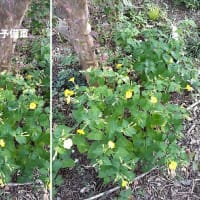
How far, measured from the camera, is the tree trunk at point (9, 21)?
1474 millimetres

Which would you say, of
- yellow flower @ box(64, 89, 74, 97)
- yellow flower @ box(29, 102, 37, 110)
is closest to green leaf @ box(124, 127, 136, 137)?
yellow flower @ box(64, 89, 74, 97)

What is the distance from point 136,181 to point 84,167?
0.65 feet

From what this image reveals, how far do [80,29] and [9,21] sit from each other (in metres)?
0.51

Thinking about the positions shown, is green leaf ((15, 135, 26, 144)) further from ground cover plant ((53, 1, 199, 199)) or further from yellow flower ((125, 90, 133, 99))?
yellow flower ((125, 90, 133, 99))

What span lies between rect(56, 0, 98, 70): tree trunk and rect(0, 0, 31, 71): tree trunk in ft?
1.12

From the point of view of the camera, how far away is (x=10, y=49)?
1.52m

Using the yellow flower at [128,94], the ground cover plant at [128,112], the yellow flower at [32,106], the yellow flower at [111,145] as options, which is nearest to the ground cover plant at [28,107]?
the yellow flower at [32,106]

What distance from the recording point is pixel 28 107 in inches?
60.4

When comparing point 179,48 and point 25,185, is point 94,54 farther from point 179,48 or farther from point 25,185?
point 25,185

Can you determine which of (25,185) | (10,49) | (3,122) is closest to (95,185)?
(25,185)

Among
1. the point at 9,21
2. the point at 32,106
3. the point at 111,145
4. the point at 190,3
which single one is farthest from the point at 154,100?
the point at 190,3

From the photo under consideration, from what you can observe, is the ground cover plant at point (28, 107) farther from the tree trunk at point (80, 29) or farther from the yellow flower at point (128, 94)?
the yellow flower at point (128, 94)

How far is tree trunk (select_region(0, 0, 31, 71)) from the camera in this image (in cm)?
147

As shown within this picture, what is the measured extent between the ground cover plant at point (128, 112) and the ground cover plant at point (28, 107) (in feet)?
0.36
